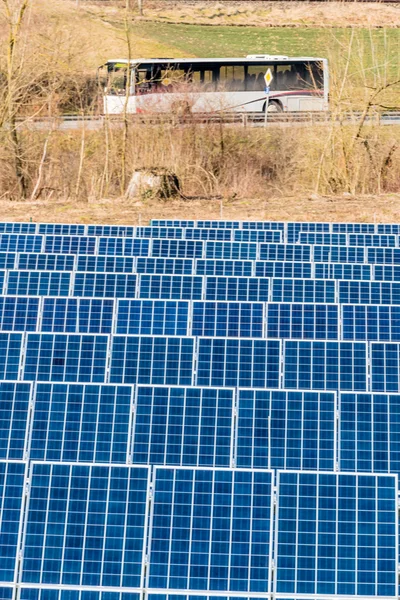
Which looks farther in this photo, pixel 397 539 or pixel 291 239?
pixel 291 239

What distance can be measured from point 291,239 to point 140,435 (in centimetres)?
1375

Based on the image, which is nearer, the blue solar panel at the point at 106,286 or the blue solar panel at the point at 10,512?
the blue solar panel at the point at 10,512

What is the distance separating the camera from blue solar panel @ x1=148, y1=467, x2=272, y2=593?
1127 centimetres

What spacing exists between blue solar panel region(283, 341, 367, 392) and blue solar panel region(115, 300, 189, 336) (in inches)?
133

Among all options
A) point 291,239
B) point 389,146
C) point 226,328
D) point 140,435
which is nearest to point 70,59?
point 389,146

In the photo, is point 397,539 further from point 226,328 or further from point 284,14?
point 284,14

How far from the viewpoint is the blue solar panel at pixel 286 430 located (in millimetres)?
12883

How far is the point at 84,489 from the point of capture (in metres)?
11.8

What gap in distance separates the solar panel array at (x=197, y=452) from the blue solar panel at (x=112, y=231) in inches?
337

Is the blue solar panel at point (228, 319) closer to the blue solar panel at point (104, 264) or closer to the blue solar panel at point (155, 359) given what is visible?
the blue solar panel at point (155, 359)

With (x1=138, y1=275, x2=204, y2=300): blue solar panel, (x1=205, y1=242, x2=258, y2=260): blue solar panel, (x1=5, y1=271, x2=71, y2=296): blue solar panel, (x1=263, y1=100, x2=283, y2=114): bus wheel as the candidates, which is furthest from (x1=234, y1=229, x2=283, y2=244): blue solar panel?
(x1=263, y1=100, x2=283, y2=114): bus wheel

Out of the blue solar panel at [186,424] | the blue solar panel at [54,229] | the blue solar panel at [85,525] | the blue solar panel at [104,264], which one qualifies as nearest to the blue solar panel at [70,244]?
the blue solar panel at [54,229]

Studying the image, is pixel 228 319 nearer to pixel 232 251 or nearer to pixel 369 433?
pixel 369 433

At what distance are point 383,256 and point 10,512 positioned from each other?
520 inches
